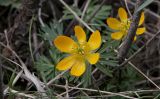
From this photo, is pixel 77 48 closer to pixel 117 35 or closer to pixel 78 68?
pixel 78 68

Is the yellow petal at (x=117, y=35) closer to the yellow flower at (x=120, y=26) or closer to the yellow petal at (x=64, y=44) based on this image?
the yellow flower at (x=120, y=26)

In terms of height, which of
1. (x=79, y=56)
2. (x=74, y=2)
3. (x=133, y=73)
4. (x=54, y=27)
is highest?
(x=74, y=2)

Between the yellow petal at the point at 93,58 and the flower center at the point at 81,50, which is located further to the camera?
the flower center at the point at 81,50

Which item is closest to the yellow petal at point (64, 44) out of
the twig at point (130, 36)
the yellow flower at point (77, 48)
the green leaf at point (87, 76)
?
the yellow flower at point (77, 48)

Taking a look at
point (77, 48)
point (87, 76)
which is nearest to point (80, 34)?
point (77, 48)

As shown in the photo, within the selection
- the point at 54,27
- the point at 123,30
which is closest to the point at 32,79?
the point at 54,27

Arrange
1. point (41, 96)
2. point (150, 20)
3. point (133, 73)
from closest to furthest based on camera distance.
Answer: point (41, 96) → point (133, 73) → point (150, 20)

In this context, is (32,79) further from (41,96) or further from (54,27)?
(54,27)
